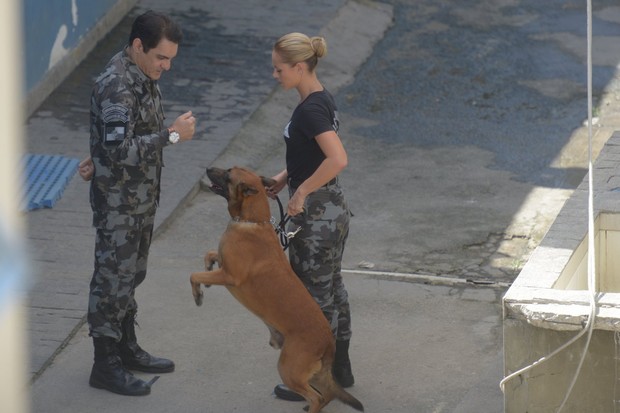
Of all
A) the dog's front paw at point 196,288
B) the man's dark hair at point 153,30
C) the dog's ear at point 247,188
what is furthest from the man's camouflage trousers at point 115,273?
the man's dark hair at point 153,30

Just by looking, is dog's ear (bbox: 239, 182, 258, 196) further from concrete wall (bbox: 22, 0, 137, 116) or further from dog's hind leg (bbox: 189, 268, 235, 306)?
concrete wall (bbox: 22, 0, 137, 116)

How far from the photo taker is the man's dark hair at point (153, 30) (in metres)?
4.36

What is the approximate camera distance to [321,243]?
448cm

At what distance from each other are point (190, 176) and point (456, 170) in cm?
226

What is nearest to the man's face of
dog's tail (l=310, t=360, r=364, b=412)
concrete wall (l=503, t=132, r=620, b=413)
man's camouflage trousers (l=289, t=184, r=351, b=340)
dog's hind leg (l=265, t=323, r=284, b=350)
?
man's camouflage trousers (l=289, t=184, r=351, b=340)

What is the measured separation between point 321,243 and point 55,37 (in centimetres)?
598

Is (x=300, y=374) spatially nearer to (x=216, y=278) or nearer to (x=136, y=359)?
(x=216, y=278)

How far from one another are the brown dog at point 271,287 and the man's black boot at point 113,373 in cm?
69

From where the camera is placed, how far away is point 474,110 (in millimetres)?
9766

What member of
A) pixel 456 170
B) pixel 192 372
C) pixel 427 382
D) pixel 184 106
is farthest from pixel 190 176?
pixel 427 382

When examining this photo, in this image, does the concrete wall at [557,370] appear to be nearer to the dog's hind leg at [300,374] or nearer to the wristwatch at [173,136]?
the dog's hind leg at [300,374]

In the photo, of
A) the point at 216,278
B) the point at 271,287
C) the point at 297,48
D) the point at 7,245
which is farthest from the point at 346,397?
the point at 7,245

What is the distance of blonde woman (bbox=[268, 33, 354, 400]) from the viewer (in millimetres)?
4246

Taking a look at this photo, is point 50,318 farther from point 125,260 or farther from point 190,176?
point 190,176
